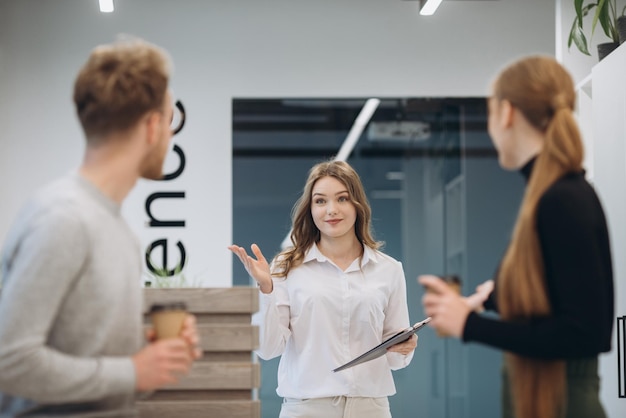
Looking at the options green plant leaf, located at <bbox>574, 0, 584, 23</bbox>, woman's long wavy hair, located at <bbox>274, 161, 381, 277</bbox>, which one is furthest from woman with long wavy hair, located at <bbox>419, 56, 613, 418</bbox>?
green plant leaf, located at <bbox>574, 0, 584, 23</bbox>

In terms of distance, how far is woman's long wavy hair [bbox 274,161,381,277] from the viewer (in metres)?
3.79

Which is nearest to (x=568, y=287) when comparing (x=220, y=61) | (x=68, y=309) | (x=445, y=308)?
(x=445, y=308)

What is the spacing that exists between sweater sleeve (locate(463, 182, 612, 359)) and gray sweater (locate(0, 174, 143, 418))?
702mm

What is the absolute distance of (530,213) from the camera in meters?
1.92

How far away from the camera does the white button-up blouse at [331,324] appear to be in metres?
3.55

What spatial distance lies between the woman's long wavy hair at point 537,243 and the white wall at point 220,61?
4.16 meters

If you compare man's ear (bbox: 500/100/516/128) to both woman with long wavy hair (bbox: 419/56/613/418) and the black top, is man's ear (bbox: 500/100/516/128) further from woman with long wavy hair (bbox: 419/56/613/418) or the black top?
the black top

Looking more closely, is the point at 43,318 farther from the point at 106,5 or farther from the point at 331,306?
the point at 106,5

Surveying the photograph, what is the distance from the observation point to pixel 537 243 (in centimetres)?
190

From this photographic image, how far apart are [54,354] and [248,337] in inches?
57.9

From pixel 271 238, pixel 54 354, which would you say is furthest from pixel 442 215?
pixel 54 354

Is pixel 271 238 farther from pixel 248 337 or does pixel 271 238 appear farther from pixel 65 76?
pixel 248 337

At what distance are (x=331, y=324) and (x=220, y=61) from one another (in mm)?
2960

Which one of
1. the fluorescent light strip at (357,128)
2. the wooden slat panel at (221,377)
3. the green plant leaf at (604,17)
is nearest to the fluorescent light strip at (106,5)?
the fluorescent light strip at (357,128)
